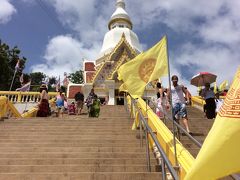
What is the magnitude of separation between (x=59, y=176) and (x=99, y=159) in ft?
4.16

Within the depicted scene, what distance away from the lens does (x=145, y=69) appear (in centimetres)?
727

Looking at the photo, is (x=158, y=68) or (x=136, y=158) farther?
(x=136, y=158)

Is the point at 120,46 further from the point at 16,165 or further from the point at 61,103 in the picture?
the point at 16,165

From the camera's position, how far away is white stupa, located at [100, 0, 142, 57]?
37.2 m


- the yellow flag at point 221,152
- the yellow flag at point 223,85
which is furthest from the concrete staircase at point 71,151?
the yellow flag at point 223,85

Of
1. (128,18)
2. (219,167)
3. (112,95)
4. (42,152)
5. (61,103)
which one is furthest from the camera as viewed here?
(128,18)

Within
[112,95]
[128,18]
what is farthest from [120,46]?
[128,18]

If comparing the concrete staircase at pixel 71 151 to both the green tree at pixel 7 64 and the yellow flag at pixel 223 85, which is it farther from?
the green tree at pixel 7 64

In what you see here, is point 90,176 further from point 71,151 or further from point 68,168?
point 71,151

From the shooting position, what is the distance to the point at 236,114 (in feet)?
7.41

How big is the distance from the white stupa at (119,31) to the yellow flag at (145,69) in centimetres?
2808

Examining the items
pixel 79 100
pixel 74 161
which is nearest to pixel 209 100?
pixel 74 161

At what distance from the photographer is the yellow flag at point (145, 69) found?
6797 millimetres

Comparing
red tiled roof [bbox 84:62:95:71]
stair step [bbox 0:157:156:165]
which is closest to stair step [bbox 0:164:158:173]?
stair step [bbox 0:157:156:165]
